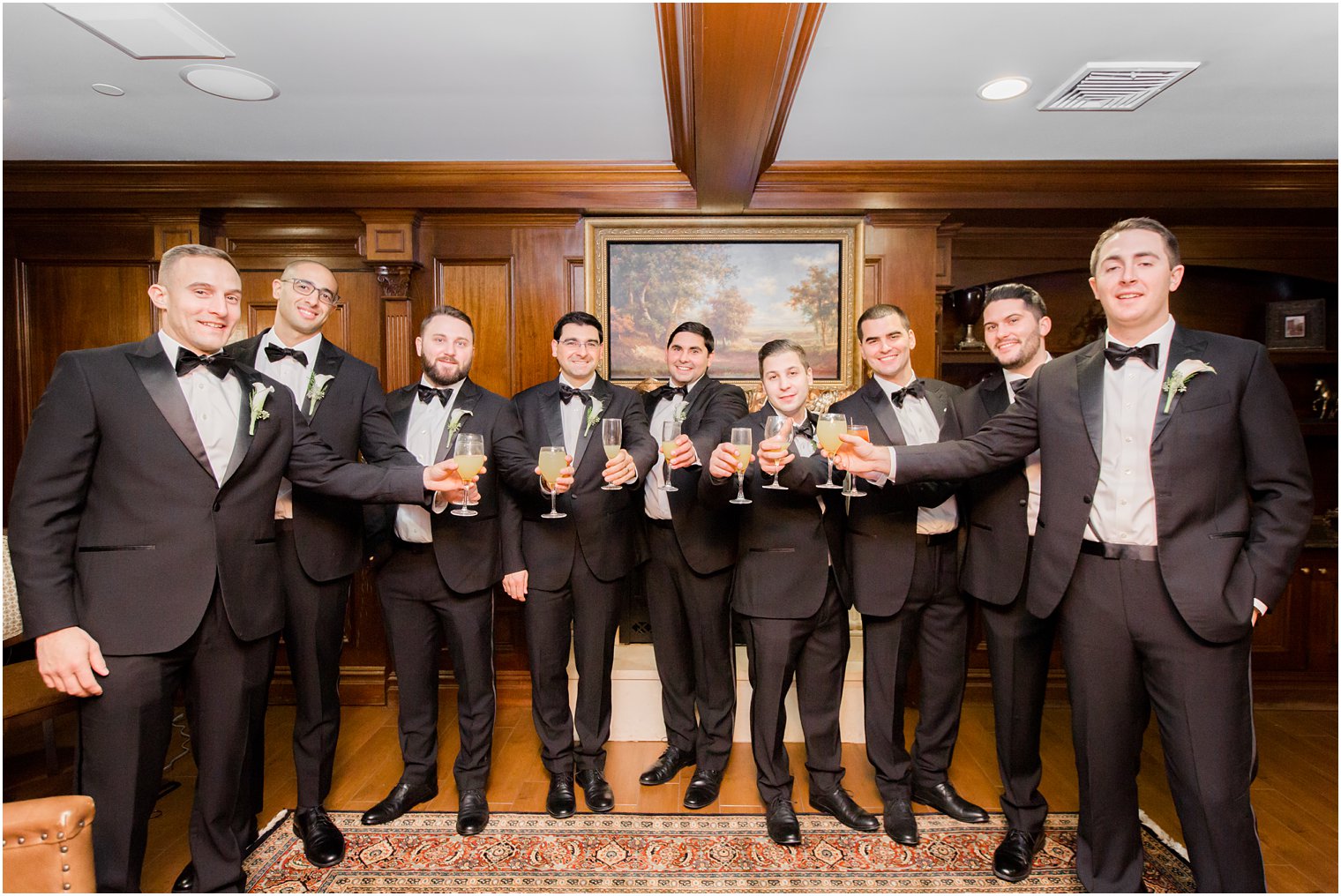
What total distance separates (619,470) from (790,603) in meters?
0.89

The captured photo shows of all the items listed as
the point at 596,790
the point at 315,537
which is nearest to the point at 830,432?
the point at 596,790

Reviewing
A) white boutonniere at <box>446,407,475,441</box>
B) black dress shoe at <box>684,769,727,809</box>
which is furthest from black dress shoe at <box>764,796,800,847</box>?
white boutonniere at <box>446,407,475,441</box>

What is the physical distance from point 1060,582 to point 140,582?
9.77ft

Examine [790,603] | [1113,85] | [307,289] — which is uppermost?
[1113,85]

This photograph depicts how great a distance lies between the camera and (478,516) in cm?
292

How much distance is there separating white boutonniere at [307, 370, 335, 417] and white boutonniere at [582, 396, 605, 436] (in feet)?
3.62

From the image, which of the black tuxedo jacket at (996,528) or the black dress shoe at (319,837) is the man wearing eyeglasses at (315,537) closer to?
the black dress shoe at (319,837)

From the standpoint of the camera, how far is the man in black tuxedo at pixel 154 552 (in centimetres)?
202

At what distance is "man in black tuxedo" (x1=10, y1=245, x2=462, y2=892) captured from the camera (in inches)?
79.6

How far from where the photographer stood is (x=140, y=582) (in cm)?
209

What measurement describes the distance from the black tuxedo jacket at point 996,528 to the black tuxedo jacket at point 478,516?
6.24ft

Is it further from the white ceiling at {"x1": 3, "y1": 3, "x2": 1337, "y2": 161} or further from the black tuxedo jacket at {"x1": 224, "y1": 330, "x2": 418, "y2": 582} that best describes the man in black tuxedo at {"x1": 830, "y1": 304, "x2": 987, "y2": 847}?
the black tuxedo jacket at {"x1": 224, "y1": 330, "x2": 418, "y2": 582}

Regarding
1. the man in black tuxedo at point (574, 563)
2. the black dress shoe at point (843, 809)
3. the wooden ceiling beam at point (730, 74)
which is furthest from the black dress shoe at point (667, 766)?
the wooden ceiling beam at point (730, 74)

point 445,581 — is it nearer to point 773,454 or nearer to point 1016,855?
point 773,454
